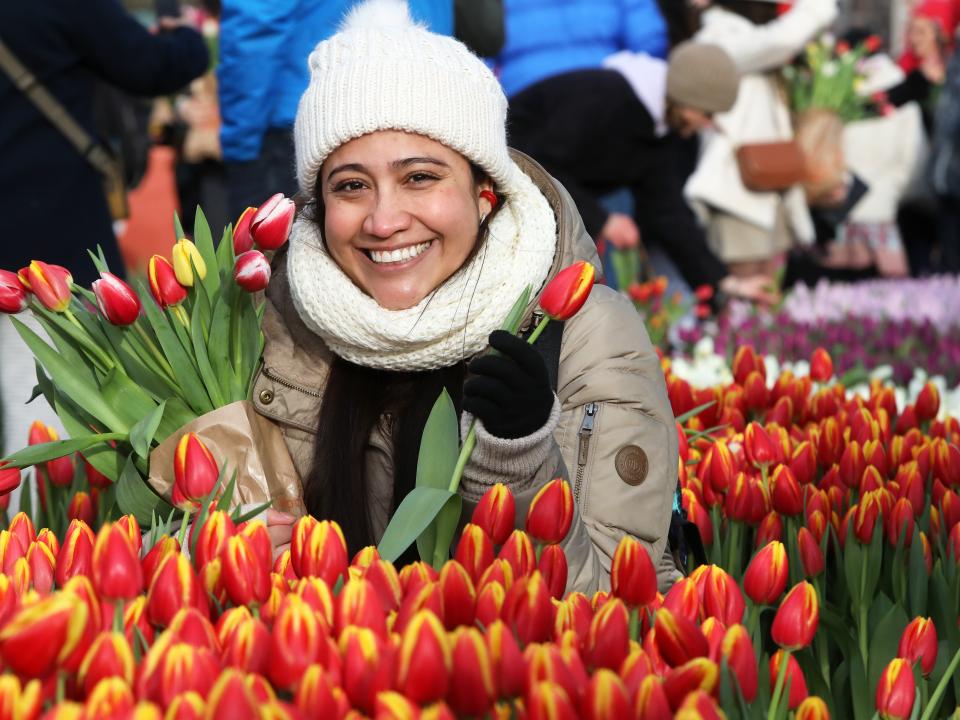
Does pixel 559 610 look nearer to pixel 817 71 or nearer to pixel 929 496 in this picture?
pixel 929 496

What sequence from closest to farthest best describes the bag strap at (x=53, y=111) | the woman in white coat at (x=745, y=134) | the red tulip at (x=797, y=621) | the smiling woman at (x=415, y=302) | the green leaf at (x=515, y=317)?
the red tulip at (x=797, y=621) < the green leaf at (x=515, y=317) < the smiling woman at (x=415, y=302) < the bag strap at (x=53, y=111) < the woman in white coat at (x=745, y=134)

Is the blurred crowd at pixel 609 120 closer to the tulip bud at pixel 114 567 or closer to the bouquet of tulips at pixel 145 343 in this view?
the bouquet of tulips at pixel 145 343

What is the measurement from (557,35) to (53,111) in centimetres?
224

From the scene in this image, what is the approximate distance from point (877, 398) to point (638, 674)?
191cm

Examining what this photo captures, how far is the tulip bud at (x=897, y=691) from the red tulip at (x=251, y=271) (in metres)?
1.03

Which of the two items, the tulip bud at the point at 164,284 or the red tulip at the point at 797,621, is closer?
the red tulip at the point at 797,621

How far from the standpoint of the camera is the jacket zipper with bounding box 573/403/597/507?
2.09 meters

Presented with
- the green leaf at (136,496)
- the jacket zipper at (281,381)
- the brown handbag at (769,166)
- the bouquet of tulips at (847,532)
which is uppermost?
the jacket zipper at (281,381)

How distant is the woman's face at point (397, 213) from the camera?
7.26ft

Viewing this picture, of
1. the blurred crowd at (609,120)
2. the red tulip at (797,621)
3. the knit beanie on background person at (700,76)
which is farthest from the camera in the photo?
the knit beanie on background person at (700,76)

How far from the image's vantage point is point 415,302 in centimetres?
222

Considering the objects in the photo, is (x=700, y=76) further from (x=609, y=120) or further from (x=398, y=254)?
(x=398, y=254)

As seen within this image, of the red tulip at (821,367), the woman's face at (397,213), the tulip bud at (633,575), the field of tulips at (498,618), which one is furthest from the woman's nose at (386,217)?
the red tulip at (821,367)

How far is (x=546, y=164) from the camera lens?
5.16 meters
